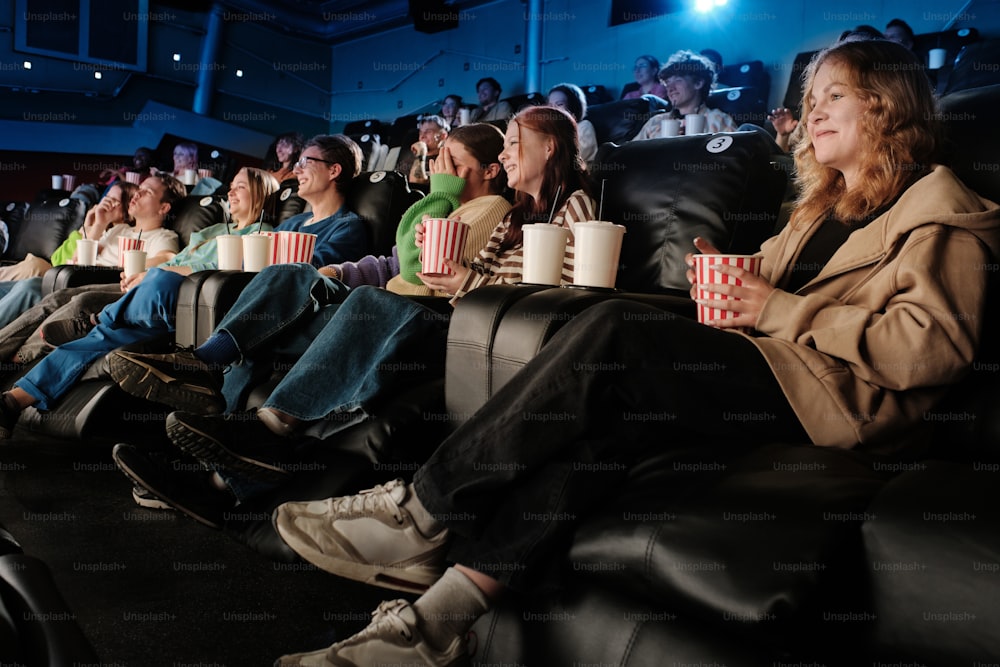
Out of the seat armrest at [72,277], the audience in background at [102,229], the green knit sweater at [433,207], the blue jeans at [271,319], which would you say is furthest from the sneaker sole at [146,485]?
the audience in background at [102,229]

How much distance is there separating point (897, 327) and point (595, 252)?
563mm

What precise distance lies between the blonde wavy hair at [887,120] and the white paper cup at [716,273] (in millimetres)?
256

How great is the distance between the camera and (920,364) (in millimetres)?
1114

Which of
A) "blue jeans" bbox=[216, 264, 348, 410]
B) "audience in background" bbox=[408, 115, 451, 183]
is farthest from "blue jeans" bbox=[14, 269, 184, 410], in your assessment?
"audience in background" bbox=[408, 115, 451, 183]

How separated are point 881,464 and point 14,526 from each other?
5.73ft

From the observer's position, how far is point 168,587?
4.68 ft

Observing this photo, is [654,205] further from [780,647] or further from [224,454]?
[780,647]

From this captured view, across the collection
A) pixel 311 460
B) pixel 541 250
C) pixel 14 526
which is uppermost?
pixel 541 250

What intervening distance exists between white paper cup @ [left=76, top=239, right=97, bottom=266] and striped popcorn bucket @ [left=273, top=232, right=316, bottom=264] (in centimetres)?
154

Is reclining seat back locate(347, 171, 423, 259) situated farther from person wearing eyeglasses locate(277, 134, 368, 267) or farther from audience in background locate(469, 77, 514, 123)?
audience in background locate(469, 77, 514, 123)

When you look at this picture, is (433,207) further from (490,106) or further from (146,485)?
(490,106)

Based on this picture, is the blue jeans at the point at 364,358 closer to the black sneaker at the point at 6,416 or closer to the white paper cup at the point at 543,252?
the white paper cup at the point at 543,252

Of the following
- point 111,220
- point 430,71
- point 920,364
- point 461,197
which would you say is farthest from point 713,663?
point 430,71

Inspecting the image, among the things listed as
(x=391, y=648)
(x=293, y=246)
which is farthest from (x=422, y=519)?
(x=293, y=246)
